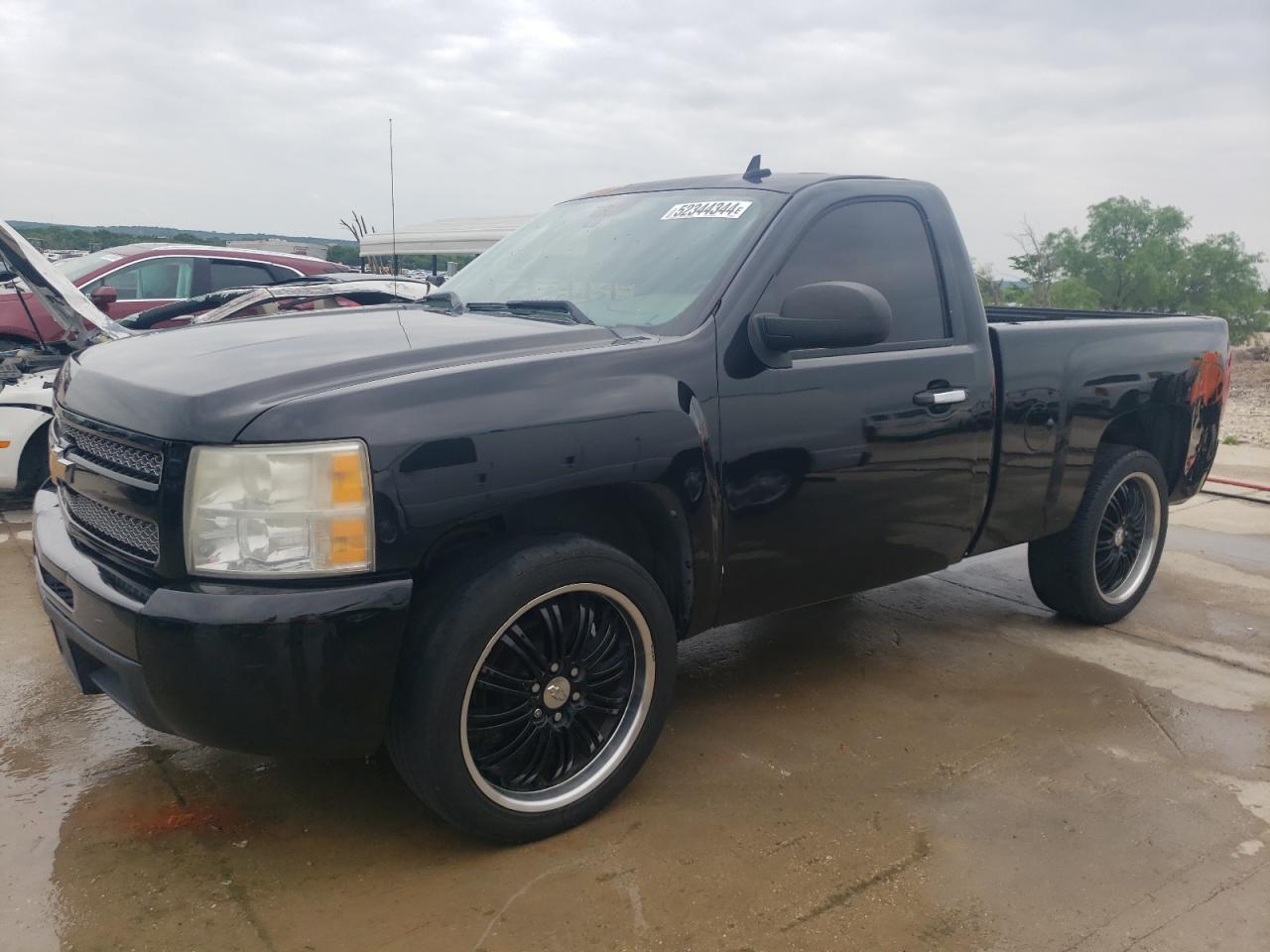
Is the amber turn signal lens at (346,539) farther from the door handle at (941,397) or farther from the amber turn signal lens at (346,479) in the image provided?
the door handle at (941,397)

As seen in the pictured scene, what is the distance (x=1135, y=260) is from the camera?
26.0 meters

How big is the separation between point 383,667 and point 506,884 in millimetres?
652

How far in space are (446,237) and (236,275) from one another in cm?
295

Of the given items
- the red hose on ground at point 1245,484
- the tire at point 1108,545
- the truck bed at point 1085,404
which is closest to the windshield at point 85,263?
the truck bed at point 1085,404

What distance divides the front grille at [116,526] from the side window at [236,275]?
8.48 m

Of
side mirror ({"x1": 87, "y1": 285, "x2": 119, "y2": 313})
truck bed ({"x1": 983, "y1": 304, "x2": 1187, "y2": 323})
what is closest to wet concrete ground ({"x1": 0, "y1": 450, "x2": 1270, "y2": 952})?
truck bed ({"x1": 983, "y1": 304, "x2": 1187, "y2": 323})

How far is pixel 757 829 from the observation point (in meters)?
2.96

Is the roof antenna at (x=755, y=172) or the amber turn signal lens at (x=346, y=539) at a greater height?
the roof antenna at (x=755, y=172)

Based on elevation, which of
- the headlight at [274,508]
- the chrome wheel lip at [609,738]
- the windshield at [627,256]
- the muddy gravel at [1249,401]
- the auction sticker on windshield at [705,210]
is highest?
the auction sticker on windshield at [705,210]

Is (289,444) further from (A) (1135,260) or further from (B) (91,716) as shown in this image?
(A) (1135,260)

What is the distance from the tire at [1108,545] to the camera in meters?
4.57

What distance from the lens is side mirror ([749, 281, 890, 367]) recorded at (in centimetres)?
314

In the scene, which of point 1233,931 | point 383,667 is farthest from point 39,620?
point 1233,931

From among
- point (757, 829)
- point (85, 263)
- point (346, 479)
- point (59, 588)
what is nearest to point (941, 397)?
point (757, 829)
